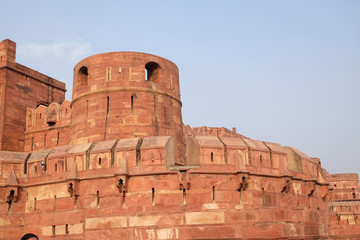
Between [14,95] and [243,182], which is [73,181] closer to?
[243,182]

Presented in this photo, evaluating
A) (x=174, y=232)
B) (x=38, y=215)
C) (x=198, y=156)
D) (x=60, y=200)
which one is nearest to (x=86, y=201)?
(x=60, y=200)

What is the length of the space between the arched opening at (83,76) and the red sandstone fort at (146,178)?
0.14 feet

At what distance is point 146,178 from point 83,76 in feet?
22.2

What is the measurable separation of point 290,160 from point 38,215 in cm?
917

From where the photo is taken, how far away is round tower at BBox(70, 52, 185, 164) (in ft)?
51.9

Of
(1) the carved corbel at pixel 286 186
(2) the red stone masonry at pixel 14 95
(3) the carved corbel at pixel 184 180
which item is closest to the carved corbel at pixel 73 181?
(3) the carved corbel at pixel 184 180

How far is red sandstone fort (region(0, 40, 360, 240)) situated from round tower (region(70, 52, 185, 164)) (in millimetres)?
40

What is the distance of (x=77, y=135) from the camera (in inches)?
644

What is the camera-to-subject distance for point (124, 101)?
52.5 feet

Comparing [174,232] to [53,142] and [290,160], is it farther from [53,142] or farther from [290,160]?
[53,142]

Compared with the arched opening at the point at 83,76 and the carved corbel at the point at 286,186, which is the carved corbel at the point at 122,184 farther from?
the arched opening at the point at 83,76

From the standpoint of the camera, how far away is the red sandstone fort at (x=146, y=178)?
503 inches

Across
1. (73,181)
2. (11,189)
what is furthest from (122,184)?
(11,189)

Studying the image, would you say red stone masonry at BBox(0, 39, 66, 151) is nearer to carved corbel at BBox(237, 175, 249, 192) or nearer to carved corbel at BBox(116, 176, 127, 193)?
carved corbel at BBox(116, 176, 127, 193)
